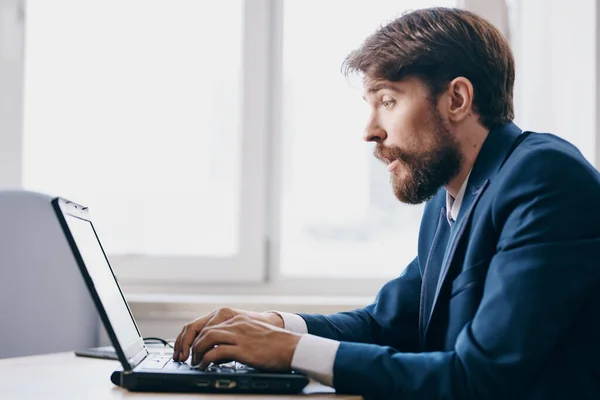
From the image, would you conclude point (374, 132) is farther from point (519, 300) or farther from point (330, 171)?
point (330, 171)

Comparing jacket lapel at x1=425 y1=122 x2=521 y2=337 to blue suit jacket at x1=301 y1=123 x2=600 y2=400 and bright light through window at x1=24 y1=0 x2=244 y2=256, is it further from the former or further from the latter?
bright light through window at x1=24 y1=0 x2=244 y2=256

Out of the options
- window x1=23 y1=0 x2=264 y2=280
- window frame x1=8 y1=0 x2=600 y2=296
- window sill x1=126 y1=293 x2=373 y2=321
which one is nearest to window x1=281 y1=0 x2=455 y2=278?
window frame x1=8 y1=0 x2=600 y2=296

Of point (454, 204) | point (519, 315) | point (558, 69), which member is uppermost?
point (558, 69)

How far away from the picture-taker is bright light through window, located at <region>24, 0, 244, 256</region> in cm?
246

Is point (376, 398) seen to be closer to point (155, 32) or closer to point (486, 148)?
point (486, 148)

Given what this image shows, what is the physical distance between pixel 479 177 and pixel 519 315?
33 cm

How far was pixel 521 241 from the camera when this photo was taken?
3.83 feet

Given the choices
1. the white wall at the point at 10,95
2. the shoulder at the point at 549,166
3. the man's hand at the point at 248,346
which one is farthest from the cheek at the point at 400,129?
the white wall at the point at 10,95

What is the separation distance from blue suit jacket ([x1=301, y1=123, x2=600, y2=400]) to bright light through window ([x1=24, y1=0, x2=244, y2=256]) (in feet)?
4.22

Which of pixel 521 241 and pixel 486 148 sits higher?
pixel 486 148

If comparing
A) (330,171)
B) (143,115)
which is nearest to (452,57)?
(330,171)

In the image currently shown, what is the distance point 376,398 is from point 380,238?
1.37 m

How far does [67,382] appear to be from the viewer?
1.24 m

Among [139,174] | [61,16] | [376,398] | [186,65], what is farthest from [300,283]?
[376,398]
